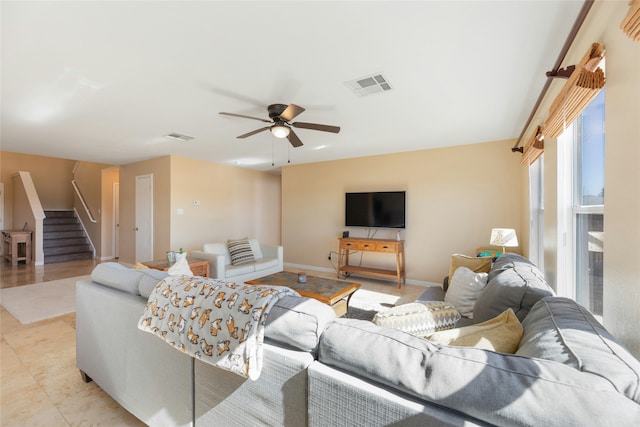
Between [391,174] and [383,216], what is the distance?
2.59 feet

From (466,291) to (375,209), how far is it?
2973mm

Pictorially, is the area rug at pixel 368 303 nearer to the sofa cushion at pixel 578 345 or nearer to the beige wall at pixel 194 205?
the sofa cushion at pixel 578 345

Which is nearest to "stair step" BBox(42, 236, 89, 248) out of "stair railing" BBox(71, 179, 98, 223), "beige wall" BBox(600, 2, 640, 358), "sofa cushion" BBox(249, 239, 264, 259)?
"stair railing" BBox(71, 179, 98, 223)

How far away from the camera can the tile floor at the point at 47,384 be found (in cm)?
162

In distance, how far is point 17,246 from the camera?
6.17 meters

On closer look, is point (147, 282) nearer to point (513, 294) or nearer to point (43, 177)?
point (513, 294)

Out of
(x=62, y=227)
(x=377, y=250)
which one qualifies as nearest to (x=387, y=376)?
(x=377, y=250)

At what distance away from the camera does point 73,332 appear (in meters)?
2.72

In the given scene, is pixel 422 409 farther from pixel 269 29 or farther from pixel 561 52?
pixel 561 52

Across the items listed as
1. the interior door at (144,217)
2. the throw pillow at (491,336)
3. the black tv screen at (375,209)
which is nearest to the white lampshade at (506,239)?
the black tv screen at (375,209)

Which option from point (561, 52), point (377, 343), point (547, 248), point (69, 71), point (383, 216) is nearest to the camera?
point (377, 343)

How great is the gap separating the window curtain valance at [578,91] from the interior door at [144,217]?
6.25m

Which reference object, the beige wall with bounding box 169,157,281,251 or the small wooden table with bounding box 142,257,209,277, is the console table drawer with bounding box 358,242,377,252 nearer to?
the small wooden table with bounding box 142,257,209,277

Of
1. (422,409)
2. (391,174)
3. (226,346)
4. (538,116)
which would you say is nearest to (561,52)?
(538,116)
